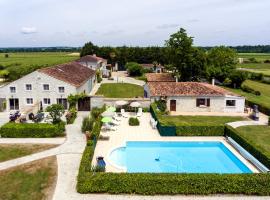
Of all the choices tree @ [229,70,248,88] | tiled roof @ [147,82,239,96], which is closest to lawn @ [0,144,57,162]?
tiled roof @ [147,82,239,96]

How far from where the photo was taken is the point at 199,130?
31.8 m

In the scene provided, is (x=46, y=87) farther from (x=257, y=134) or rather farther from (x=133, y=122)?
(x=257, y=134)

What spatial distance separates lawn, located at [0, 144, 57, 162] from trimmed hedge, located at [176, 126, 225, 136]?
13726 millimetres

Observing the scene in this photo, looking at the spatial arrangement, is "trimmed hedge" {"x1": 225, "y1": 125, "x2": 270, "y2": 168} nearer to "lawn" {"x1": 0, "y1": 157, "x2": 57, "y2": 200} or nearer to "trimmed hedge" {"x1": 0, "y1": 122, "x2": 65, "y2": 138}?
"lawn" {"x1": 0, "y1": 157, "x2": 57, "y2": 200}

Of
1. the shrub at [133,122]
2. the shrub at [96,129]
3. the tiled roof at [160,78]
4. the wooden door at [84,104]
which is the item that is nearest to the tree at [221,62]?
the tiled roof at [160,78]

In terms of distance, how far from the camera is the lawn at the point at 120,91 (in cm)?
5589

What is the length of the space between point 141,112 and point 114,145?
1281cm

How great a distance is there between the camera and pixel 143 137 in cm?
3142

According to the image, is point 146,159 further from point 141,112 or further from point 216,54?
point 216,54

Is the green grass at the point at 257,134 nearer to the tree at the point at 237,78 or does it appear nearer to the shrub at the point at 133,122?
the shrub at the point at 133,122

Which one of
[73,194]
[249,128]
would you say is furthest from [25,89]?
[249,128]

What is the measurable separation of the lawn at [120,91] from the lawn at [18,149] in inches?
1114

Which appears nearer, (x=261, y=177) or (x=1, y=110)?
(x=261, y=177)

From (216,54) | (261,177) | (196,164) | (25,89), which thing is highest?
(216,54)
